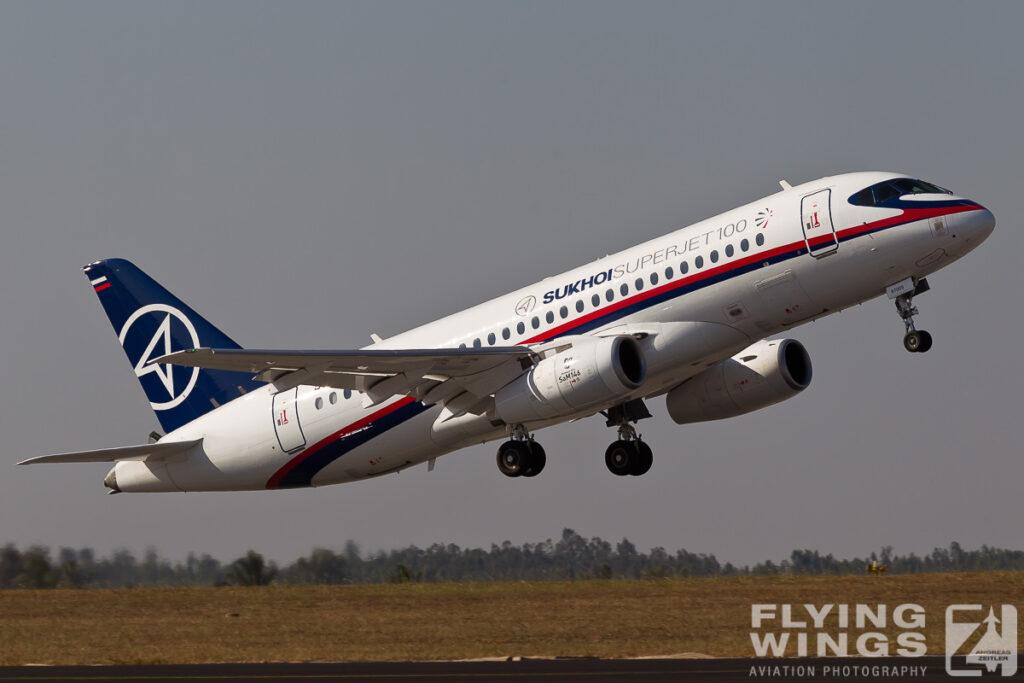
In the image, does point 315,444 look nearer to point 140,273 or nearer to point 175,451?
point 175,451

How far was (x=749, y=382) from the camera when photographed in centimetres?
3819

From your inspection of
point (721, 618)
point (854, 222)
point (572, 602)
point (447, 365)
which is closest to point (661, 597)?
point (572, 602)

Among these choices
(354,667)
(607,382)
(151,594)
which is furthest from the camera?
(151,594)

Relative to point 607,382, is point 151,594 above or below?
below

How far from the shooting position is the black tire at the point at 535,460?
36281mm

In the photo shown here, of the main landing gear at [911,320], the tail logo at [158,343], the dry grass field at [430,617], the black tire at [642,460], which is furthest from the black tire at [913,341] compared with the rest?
the tail logo at [158,343]

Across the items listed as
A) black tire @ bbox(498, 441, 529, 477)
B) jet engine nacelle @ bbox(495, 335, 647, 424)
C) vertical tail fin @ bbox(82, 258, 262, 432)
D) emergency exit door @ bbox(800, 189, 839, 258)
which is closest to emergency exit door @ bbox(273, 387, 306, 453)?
vertical tail fin @ bbox(82, 258, 262, 432)

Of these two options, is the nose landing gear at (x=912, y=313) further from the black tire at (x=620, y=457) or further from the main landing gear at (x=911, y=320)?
the black tire at (x=620, y=457)

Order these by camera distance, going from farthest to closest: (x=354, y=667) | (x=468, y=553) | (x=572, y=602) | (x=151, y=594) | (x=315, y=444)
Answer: (x=468, y=553), (x=151, y=594), (x=572, y=602), (x=315, y=444), (x=354, y=667)

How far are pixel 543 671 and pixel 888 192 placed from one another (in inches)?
534

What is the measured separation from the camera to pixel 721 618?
126 ft

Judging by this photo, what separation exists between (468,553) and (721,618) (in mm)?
18760

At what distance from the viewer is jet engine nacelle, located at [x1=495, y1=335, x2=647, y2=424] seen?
32.7 metres

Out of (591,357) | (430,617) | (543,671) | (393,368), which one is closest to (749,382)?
(591,357)
